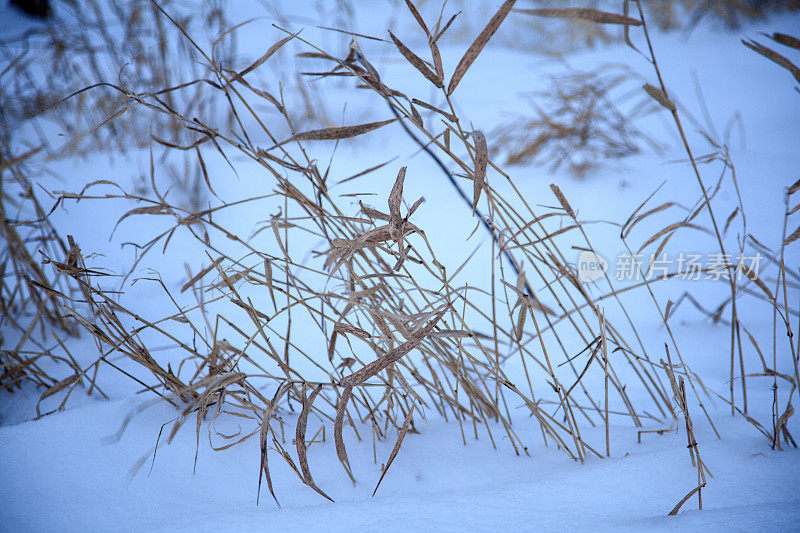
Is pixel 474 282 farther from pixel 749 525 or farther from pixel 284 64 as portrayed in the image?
pixel 284 64

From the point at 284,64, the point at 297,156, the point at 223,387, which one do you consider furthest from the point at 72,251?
the point at 284,64

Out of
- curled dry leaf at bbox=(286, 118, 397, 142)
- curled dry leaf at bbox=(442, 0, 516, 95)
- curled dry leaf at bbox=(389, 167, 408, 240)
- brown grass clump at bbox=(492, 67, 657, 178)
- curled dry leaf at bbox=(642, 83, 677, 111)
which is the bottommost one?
curled dry leaf at bbox=(389, 167, 408, 240)

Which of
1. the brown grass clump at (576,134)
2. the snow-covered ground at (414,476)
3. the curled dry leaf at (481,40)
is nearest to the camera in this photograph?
the curled dry leaf at (481,40)

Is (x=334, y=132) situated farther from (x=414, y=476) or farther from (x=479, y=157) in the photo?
(x=414, y=476)

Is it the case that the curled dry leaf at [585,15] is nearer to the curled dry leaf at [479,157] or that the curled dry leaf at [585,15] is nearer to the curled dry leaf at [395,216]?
the curled dry leaf at [479,157]

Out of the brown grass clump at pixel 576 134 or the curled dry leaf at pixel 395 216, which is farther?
the brown grass clump at pixel 576 134

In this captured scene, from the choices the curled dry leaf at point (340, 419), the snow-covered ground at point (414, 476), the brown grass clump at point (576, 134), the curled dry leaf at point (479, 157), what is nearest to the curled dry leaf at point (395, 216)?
the curled dry leaf at point (479, 157)

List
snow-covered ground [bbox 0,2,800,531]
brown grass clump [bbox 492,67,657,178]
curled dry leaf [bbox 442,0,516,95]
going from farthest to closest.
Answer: brown grass clump [bbox 492,67,657,178] < snow-covered ground [bbox 0,2,800,531] < curled dry leaf [bbox 442,0,516,95]

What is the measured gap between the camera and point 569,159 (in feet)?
6.28

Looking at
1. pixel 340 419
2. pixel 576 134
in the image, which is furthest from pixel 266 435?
pixel 576 134

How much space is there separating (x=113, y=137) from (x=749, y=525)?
2317 mm

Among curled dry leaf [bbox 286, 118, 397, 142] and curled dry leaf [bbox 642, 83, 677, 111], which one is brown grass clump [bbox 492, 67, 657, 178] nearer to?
curled dry leaf [bbox 642, 83, 677, 111]

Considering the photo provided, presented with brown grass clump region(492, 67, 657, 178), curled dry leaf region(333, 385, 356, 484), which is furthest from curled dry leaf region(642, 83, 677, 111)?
brown grass clump region(492, 67, 657, 178)

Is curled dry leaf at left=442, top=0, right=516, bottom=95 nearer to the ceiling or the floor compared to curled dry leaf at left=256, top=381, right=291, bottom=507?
nearer to the ceiling
